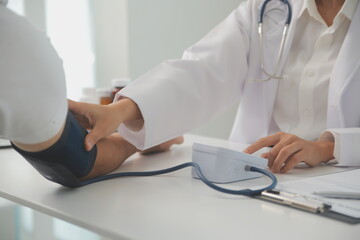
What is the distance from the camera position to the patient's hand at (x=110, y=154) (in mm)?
646

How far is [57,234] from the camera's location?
0.98 meters

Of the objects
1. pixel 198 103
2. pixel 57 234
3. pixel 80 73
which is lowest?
pixel 57 234

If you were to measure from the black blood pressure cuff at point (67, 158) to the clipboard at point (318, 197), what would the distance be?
Result: 26 centimetres

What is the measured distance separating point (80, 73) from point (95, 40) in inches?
10.3

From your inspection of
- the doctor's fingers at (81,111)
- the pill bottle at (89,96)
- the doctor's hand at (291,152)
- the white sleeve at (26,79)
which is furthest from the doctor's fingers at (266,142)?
the pill bottle at (89,96)

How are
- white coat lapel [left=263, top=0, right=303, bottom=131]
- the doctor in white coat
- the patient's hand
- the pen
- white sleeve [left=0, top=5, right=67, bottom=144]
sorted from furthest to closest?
white coat lapel [left=263, top=0, right=303, bottom=131] → the doctor in white coat → the patient's hand → the pen → white sleeve [left=0, top=5, right=67, bottom=144]

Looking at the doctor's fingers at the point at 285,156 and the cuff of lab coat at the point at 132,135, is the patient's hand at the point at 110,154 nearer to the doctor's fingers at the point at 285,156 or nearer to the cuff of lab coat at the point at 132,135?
the cuff of lab coat at the point at 132,135

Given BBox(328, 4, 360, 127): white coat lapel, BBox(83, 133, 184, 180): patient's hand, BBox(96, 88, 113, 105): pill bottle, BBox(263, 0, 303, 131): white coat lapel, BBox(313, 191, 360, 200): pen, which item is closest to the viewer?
BBox(313, 191, 360, 200): pen

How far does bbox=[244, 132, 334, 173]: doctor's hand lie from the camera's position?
0.71m

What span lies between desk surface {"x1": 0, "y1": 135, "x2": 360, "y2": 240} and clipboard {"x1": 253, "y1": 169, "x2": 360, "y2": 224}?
0.04ft

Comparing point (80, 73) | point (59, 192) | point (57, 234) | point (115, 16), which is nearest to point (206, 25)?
point (115, 16)

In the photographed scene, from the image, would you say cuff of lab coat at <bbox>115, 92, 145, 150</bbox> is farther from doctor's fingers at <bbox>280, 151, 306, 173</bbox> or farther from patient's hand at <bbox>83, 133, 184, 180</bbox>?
doctor's fingers at <bbox>280, 151, 306, 173</bbox>

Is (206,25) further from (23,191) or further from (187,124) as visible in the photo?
(23,191)

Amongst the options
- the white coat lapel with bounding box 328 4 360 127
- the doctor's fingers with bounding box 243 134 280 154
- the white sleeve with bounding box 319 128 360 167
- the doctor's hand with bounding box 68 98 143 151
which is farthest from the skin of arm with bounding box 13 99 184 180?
the white coat lapel with bounding box 328 4 360 127
